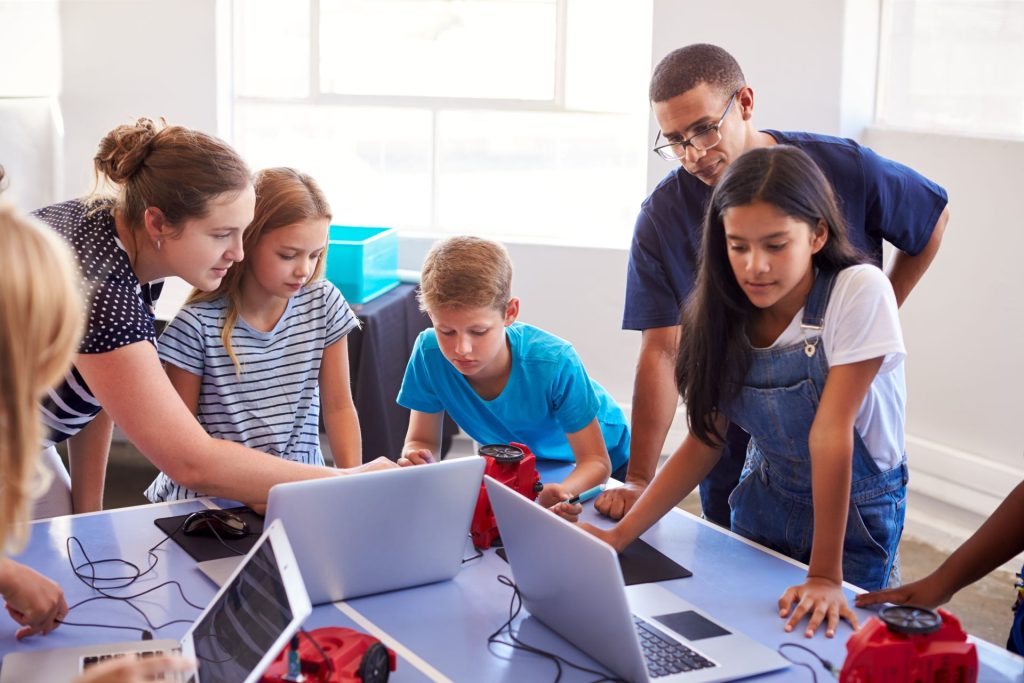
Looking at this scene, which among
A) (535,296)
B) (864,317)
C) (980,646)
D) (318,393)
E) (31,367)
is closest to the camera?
(31,367)

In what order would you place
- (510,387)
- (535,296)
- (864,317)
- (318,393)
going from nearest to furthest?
(864,317), (510,387), (318,393), (535,296)

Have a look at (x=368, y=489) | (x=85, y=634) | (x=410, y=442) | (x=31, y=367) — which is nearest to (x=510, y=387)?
(x=410, y=442)

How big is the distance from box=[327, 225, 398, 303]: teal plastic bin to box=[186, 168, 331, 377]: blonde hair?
1.45 metres

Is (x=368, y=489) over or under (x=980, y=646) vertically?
over

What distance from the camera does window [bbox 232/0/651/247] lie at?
463 centimetres

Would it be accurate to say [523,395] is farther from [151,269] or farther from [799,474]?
Result: [151,269]

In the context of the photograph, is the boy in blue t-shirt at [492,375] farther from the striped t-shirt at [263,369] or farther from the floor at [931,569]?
the floor at [931,569]

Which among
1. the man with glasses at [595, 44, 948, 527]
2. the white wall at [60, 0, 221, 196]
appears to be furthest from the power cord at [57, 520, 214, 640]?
the white wall at [60, 0, 221, 196]

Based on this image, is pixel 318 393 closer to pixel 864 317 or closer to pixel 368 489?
pixel 368 489

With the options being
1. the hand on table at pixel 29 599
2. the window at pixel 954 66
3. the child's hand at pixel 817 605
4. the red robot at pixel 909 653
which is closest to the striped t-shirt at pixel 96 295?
the hand on table at pixel 29 599

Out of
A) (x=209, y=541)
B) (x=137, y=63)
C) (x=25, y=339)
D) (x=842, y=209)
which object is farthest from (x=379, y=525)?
(x=137, y=63)

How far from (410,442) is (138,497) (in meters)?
1.92

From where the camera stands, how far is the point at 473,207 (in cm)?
486

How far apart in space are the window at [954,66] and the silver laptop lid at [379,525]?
2837 mm
